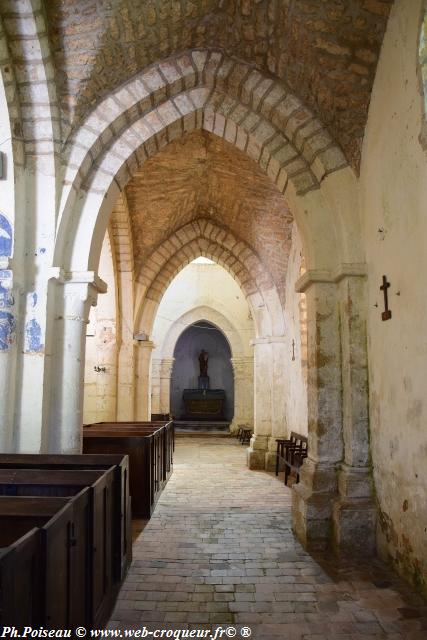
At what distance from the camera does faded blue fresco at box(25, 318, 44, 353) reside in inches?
160

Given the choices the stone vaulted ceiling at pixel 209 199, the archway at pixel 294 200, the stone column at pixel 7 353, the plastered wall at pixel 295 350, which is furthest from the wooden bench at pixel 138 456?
the stone vaulted ceiling at pixel 209 199

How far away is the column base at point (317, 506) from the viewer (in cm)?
402

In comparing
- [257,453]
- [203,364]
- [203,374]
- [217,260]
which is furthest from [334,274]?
[203,374]

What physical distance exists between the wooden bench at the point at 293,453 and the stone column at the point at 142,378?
8.85ft

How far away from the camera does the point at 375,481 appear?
3.93 m

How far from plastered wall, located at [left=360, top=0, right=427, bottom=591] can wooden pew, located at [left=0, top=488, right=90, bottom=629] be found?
2161 millimetres

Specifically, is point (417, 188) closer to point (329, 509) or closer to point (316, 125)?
point (316, 125)

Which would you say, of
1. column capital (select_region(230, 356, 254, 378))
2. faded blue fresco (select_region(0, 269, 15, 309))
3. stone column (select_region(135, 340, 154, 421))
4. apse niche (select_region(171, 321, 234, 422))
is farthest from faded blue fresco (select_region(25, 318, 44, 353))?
apse niche (select_region(171, 321, 234, 422))

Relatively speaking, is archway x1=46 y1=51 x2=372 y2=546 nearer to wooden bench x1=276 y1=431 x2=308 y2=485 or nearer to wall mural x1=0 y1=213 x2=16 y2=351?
wall mural x1=0 y1=213 x2=16 y2=351

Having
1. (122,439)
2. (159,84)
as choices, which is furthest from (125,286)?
(159,84)

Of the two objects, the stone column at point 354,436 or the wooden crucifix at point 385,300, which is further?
the stone column at point 354,436

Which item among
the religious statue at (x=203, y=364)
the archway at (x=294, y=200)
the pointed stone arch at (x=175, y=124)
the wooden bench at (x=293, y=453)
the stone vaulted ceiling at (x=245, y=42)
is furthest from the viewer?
the religious statue at (x=203, y=364)

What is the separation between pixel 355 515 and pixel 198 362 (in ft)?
50.0

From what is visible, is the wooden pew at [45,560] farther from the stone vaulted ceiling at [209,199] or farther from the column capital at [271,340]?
the column capital at [271,340]
